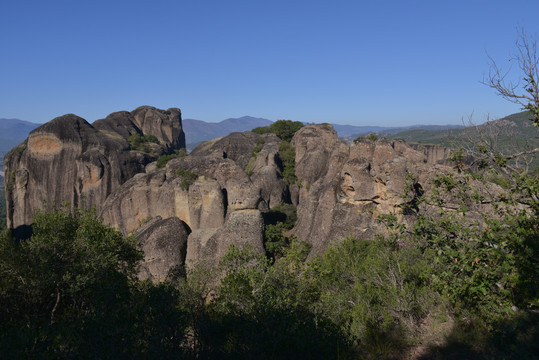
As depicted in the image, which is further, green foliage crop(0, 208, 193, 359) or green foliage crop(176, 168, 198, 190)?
green foliage crop(176, 168, 198, 190)

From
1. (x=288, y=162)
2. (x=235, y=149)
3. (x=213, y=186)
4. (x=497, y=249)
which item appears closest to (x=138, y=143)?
(x=235, y=149)

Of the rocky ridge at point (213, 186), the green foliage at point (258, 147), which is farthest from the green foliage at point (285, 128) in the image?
the green foliage at point (258, 147)

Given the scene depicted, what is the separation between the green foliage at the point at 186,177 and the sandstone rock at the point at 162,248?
409cm

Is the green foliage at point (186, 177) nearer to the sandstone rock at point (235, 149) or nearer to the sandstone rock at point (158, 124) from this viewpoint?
the sandstone rock at point (235, 149)

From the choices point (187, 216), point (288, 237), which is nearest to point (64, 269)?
point (187, 216)

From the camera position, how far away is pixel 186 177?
120 ft

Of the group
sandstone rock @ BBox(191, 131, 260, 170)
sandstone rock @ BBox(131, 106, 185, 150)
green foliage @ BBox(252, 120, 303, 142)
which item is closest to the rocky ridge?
sandstone rock @ BBox(191, 131, 260, 170)

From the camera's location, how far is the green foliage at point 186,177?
35.6m

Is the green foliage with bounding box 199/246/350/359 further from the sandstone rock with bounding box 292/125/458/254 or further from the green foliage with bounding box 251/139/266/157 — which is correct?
the green foliage with bounding box 251/139/266/157

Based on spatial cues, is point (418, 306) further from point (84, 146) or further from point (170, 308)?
point (84, 146)

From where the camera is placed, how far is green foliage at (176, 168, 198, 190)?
35594mm

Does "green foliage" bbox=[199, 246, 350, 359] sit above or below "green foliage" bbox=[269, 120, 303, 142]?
below

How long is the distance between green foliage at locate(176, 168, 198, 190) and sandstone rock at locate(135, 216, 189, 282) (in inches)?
161

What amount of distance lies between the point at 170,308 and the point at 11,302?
730 cm
